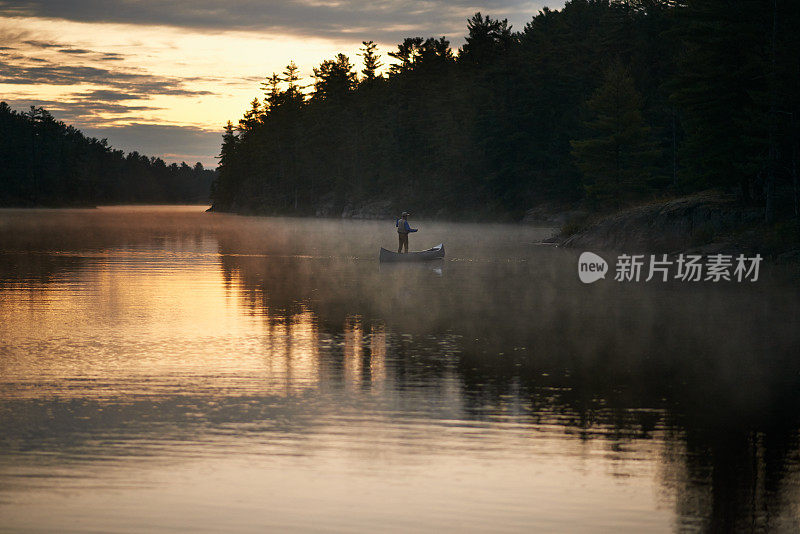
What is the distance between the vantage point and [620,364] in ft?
50.4

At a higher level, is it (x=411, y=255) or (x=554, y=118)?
(x=554, y=118)

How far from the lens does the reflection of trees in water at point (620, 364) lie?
9.10m

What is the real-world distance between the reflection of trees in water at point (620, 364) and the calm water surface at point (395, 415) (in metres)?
0.06

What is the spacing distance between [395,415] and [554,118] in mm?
98902

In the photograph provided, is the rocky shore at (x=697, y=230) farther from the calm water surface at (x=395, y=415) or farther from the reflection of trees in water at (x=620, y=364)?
the calm water surface at (x=395, y=415)

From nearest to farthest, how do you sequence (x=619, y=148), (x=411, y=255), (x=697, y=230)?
(x=411, y=255) < (x=697, y=230) < (x=619, y=148)

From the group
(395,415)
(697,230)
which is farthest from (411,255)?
(395,415)

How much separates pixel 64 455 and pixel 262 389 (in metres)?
3.78

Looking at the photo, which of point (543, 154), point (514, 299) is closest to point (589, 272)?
point (514, 299)

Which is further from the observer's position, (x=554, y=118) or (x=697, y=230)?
(x=554, y=118)

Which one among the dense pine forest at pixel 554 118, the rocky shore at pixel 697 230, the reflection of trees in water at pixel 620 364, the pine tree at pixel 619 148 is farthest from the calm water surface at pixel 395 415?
the pine tree at pixel 619 148

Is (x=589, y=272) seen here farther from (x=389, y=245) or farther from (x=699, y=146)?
(x=389, y=245)

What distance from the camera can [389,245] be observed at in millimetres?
59969

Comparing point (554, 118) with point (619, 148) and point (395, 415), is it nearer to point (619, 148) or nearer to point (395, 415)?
point (619, 148)
